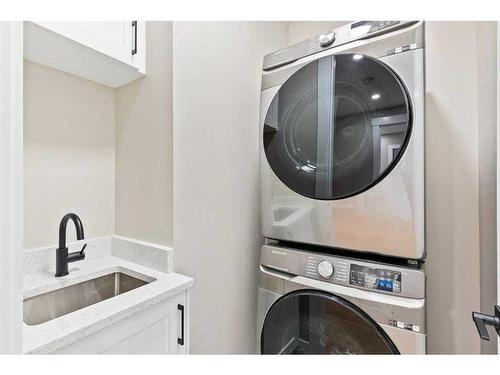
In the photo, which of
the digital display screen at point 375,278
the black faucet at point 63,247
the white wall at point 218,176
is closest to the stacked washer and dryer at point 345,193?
the digital display screen at point 375,278

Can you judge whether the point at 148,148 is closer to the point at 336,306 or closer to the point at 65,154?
the point at 65,154

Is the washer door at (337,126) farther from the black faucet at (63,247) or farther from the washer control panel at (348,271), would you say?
the black faucet at (63,247)

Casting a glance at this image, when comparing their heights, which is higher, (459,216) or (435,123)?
(435,123)

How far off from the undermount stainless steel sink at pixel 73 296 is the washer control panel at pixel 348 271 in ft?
1.93

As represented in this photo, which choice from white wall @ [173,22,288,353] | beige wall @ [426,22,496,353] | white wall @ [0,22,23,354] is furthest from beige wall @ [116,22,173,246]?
beige wall @ [426,22,496,353]

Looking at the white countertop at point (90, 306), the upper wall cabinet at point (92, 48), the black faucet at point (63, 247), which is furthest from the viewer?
the black faucet at point (63, 247)

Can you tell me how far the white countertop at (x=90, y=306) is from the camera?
0.65 m

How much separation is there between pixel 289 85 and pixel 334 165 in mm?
426

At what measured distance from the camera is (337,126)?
1.03 meters

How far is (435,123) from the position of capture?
1268mm

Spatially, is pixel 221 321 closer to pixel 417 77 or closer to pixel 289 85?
pixel 289 85

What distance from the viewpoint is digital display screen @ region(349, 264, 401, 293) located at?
35.7 inches

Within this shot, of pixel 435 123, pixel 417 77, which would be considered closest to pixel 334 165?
pixel 417 77

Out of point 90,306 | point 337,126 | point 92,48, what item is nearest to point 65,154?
point 92,48
